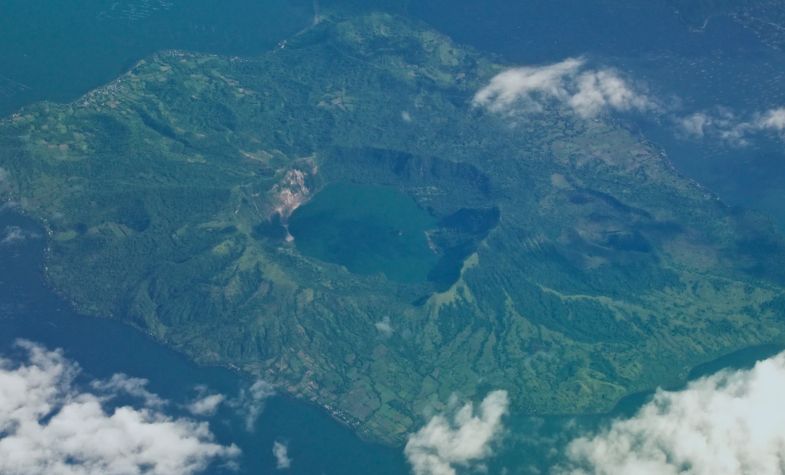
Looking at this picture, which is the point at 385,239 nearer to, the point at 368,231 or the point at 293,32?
the point at 368,231

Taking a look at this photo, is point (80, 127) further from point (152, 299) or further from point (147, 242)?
point (152, 299)

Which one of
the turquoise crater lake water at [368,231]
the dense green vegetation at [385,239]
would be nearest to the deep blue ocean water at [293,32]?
the dense green vegetation at [385,239]

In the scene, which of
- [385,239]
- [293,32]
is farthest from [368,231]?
[293,32]

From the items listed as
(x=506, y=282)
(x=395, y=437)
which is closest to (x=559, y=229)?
(x=506, y=282)

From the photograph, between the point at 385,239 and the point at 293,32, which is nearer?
the point at 385,239

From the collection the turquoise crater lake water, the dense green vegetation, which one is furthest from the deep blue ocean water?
the turquoise crater lake water

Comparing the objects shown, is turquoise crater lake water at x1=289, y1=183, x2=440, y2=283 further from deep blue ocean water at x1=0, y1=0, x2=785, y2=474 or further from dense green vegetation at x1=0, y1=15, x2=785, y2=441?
deep blue ocean water at x1=0, y1=0, x2=785, y2=474
